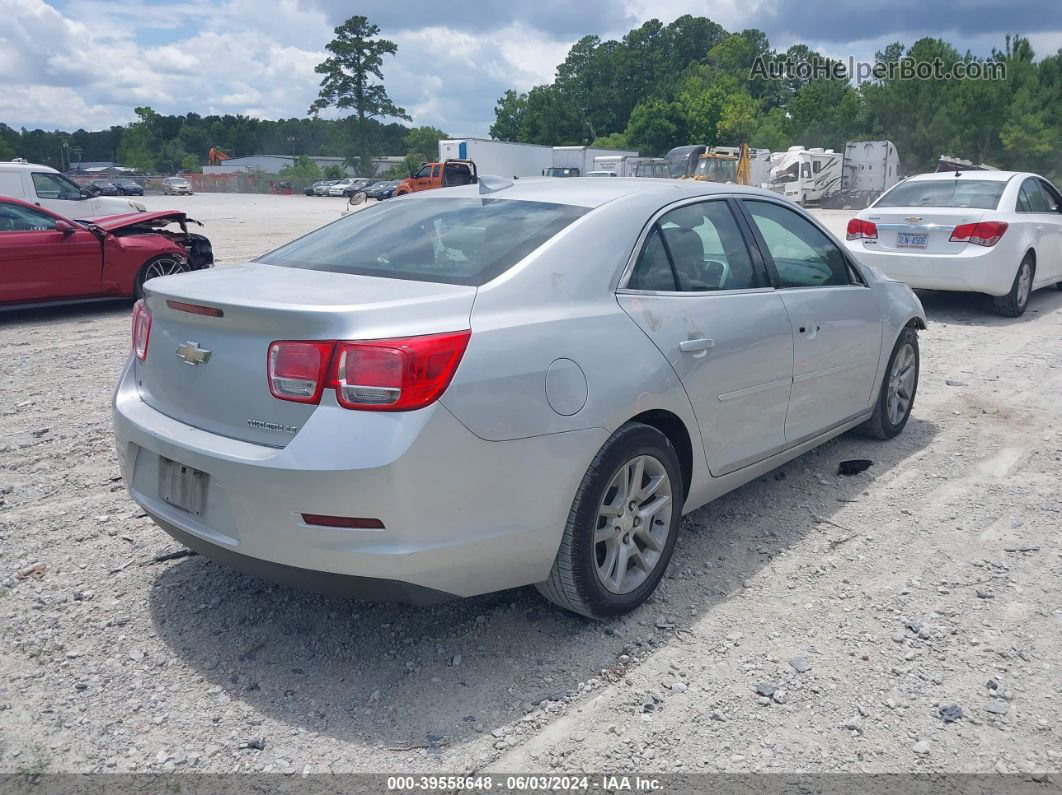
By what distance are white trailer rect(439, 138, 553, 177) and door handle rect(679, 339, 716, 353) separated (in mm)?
45140

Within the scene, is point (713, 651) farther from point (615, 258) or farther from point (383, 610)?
point (615, 258)

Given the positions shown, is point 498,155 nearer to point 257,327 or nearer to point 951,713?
point 257,327

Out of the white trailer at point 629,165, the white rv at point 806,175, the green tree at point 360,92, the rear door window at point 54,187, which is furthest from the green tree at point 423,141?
the rear door window at point 54,187

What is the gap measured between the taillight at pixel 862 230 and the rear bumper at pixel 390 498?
8.37 m

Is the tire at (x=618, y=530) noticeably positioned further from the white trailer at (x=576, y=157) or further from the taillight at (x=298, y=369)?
the white trailer at (x=576, y=157)

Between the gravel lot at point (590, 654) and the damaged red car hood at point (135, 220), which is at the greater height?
the damaged red car hood at point (135, 220)

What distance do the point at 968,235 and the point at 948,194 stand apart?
3.14 feet

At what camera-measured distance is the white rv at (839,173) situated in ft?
137

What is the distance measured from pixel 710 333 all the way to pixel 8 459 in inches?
162

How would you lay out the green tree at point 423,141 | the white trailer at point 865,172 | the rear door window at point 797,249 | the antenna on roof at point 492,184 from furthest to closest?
1. the green tree at point 423,141
2. the white trailer at point 865,172
3. the rear door window at point 797,249
4. the antenna on roof at point 492,184

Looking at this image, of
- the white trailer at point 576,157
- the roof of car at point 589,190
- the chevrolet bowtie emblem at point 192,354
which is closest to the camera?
the chevrolet bowtie emblem at point 192,354

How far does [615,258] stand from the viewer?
3543mm

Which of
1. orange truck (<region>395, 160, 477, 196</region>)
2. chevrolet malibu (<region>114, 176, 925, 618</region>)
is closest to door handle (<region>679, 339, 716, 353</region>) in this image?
chevrolet malibu (<region>114, 176, 925, 618</region>)

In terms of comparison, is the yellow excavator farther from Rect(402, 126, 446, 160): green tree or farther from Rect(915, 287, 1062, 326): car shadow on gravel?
Rect(402, 126, 446, 160): green tree
